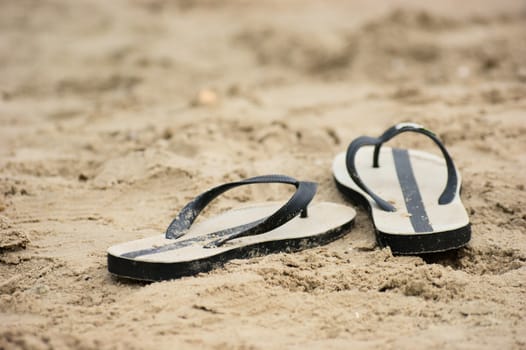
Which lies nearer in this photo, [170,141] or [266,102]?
[170,141]

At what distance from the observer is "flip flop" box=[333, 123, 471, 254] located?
6.67 feet

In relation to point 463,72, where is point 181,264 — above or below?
below

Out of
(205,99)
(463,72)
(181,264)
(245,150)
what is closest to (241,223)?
(181,264)

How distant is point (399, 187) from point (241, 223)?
643 mm

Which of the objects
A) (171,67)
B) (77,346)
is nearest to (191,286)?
(77,346)

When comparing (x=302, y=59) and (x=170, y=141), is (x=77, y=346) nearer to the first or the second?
(x=170, y=141)

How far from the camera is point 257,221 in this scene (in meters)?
2.22

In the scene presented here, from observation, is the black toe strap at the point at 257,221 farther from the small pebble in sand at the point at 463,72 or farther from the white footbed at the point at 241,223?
the small pebble in sand at the point at 463,72

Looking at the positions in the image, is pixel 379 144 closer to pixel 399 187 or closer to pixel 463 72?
pixel 399 187

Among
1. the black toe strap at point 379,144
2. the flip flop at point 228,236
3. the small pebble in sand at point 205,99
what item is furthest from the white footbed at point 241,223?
the small pebble in sand at point 205,99

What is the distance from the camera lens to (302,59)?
432 centimetres

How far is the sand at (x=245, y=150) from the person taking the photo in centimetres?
172

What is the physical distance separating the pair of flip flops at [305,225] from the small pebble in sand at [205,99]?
1.25 m

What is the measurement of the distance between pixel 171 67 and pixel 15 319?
2683 millimetres
